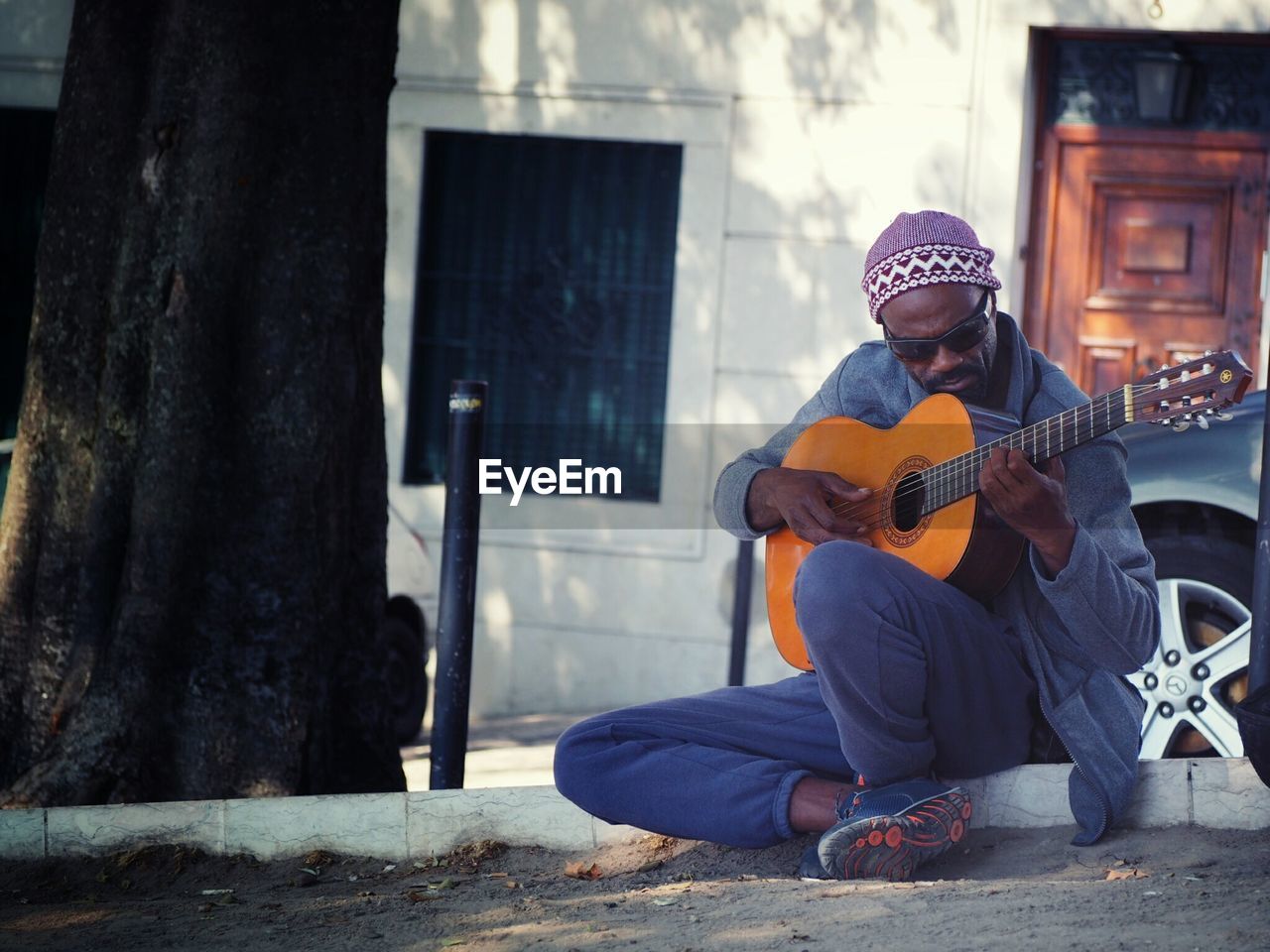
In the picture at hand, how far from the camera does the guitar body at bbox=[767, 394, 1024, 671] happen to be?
3.43 meters

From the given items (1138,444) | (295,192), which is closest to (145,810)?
(295,192)

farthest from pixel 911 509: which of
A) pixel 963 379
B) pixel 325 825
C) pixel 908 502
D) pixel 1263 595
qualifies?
pixel 325 825

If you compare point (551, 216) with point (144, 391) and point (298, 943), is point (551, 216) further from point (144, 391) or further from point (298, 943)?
point (298, 943)

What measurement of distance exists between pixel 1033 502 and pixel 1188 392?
0.38 m

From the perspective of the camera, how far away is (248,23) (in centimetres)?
415

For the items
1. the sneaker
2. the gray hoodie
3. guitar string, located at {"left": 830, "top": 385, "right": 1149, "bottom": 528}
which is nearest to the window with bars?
guitar string, located at {"left": 830, "top": 385, "right": 1149, "bottom": 528}

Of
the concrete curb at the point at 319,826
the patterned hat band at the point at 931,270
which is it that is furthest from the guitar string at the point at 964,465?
the concrete curb at the point at 319,826

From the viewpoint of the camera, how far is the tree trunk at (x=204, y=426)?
160 inches

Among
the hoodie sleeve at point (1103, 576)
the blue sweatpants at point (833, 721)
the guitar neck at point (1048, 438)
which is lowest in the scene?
the blue sweatpants at point (833, 721)

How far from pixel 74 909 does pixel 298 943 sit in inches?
28.7

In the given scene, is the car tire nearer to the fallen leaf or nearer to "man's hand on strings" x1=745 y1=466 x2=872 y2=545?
"man's hand on strings" x1=745 y1=466 x2=872 y2=545

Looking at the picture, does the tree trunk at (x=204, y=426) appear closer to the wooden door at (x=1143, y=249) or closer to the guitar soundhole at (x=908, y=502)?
the guitar soundhole at (x=908, y=502)

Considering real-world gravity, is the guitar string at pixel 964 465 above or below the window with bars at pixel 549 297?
below

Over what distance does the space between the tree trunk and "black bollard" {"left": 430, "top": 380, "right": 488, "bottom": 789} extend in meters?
0.21
